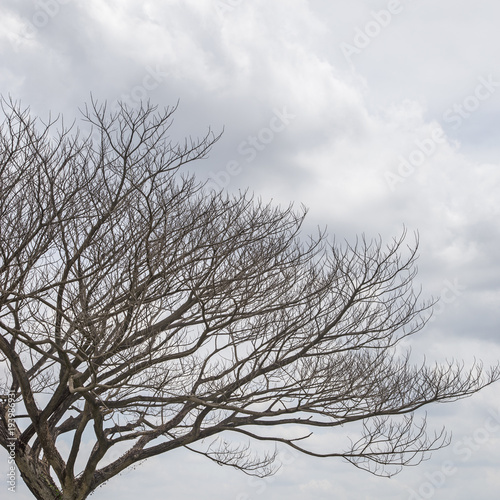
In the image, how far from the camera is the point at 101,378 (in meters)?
7.93

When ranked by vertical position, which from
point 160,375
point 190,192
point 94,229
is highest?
point 190,192

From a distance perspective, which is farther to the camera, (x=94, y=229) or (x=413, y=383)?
(x=413, y=383)

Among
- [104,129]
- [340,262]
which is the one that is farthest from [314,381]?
[104,129]

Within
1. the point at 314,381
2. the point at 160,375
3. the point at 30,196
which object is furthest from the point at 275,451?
the point at 30,196

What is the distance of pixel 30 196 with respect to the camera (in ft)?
25.1

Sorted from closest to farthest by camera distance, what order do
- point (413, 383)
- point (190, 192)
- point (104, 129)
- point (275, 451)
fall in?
1. point (104, 129)
2. point (190, 192)
3. point (413, 383)
4. point (275, 451)

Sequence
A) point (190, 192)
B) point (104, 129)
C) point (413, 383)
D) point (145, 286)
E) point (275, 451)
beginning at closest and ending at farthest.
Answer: point (145, 286) → point (104, 129) → point (190, 192) → point (413, 383) → point (275, 451)

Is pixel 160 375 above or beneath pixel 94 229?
beneath

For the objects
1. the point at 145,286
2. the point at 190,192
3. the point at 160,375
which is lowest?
the point at 160,375

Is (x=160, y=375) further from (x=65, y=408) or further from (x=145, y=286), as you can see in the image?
(x=65, y=408)

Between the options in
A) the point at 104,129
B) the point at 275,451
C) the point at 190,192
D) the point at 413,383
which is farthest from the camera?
the point at 275,451

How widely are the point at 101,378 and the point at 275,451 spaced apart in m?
3.59

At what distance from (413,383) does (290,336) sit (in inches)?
92.0

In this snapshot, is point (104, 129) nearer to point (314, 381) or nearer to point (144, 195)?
point (144, 195)
